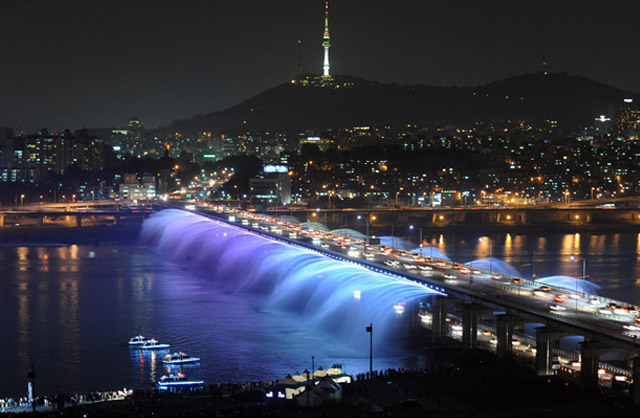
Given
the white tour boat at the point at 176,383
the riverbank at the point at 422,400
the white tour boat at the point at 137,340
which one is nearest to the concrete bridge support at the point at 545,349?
the riverbank at the point at 422,400

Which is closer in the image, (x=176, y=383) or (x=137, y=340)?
(x=176, y=383)

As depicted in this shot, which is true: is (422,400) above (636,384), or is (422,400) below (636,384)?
below

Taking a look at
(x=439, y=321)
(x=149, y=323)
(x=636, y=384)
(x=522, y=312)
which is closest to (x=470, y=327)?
(x=439, y=321)

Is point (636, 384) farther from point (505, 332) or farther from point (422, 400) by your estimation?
point (505, 332)

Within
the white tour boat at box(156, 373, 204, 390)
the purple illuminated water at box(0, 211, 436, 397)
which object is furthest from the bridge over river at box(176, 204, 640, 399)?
the white tour boat at box(156, 373, 204, 390)

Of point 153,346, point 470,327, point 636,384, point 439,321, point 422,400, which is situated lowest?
point 153,346

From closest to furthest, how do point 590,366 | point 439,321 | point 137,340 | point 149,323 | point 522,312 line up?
point 590,366 < point 522,312 < point 439,321 < point 137,340 < point 149,323

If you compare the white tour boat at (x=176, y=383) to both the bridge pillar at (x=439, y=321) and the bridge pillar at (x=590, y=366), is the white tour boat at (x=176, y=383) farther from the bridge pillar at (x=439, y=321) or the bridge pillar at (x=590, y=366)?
the bridge pillar at (x=590, y=366)
